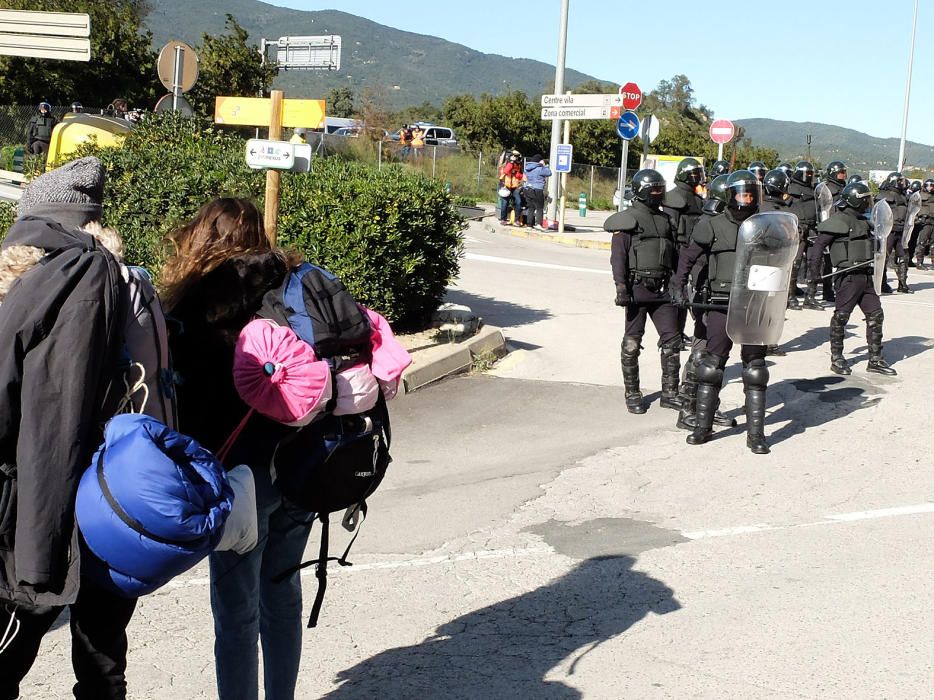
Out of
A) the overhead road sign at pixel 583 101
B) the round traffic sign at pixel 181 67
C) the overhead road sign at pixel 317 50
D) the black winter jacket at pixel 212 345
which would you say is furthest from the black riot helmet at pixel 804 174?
the overhead road sign at pixel 317 50

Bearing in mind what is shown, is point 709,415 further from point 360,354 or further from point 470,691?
point 360,354

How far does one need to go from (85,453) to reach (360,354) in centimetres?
97

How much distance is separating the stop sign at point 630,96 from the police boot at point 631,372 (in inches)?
519

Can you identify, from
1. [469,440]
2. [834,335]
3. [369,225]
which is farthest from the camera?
[834,335]

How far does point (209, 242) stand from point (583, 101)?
61.7 ft

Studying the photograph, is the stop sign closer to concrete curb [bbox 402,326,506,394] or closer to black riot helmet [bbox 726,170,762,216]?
concrete curb [bbox 402,326,506,394]

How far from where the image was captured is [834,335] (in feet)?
34.0

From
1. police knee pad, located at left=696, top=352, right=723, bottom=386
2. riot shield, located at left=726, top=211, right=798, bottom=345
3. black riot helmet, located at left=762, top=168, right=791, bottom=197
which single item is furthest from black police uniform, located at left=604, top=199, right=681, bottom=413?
black riot helmet, located at left=762, top=168, right=791, bottom=197

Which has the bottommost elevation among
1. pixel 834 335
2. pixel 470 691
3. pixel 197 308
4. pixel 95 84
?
pixel 470 691

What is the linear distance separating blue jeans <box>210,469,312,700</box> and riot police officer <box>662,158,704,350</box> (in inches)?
257

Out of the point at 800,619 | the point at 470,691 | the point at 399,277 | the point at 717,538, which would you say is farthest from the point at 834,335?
the point at 470,691

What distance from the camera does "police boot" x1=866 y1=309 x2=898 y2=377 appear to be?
10266 millimetres

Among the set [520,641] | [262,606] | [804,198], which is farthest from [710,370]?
[804,198]

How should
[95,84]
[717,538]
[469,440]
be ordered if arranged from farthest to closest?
[95,84], [469,440], [717,538]
